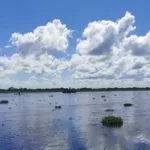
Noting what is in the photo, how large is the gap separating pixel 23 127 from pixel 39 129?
20.6 feet

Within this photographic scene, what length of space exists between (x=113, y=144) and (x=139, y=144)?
13.2 feet

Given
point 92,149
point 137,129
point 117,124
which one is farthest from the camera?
point 117,124

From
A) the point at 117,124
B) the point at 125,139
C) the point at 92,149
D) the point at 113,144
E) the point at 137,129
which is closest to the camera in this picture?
the point at 92,149

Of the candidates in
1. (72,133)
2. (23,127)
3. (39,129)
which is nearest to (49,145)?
(72,133)

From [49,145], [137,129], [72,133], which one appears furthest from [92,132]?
[49,145]

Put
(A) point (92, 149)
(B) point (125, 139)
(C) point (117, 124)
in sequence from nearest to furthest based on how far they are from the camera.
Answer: (A) point (92, 149) → (B) point (125, 139) → (C) point (117, 124)

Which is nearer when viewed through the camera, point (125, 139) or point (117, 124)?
point (125, 139)

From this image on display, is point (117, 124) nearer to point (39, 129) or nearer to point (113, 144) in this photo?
point (39, 129)

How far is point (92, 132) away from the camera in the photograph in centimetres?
6831

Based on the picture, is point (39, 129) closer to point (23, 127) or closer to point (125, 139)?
point (23, 127)

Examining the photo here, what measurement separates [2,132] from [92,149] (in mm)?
27146

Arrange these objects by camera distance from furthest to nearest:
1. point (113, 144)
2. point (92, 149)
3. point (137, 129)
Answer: point (137, 129)
point (113, 144)
point (92, 149)

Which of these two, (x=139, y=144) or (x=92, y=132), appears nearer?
(x=139, y=144)

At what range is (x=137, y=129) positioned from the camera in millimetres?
71625
